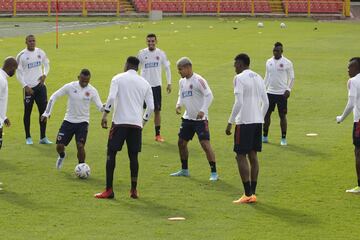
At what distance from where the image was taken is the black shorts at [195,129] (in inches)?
706

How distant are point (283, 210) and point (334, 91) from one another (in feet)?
53.9

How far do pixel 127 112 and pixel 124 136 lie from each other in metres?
0.41

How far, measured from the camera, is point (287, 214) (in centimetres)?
1521

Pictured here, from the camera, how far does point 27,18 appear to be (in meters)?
75.5

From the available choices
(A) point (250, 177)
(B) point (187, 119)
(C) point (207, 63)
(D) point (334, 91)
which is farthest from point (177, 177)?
(C) point (207, 63)

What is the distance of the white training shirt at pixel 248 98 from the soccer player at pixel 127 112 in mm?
1499

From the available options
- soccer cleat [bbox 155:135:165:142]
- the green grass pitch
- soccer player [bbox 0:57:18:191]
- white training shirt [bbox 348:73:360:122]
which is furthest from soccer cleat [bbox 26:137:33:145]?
white training shirt [bbox 348:73:360:122]

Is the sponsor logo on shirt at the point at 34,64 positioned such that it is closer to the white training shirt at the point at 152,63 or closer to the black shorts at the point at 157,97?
the white training shirt at the point at 152,63

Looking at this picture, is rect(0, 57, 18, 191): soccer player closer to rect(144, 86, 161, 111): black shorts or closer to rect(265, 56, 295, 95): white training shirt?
rect(144, 86, 161, 111): black shorts

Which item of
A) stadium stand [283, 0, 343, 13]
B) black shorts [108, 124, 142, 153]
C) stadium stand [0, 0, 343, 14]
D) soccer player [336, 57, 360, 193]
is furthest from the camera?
stadium stand [0, 0, 343, 14]

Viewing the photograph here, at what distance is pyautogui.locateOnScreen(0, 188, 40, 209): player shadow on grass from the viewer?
51.9 ft

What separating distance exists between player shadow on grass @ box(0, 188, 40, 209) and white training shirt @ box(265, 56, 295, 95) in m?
7.57

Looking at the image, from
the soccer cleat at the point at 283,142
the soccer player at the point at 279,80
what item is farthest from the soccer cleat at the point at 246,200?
the soccer player at the point at 279,80

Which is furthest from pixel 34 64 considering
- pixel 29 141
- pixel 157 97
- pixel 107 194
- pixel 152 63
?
pixel 107 194
